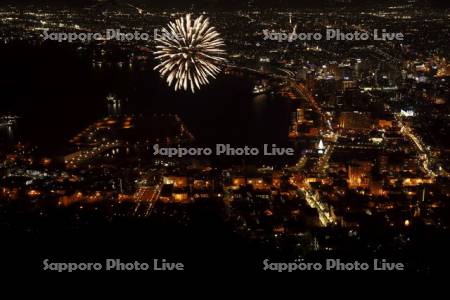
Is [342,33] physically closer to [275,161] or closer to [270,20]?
[270,20]

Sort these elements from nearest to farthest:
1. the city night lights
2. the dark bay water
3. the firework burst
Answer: the city night lights → the firework burst → the dark bay water

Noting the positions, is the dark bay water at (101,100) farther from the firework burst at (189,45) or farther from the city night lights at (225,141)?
the firework burst at (189,45)

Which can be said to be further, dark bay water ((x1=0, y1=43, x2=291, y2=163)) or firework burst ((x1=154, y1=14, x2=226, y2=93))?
dark bay water ((x1=0, y1=43, x2=291, y2=163))

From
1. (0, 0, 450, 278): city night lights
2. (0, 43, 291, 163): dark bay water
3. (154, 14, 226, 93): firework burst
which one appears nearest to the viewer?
(0, 0, 450, 278): city night lights

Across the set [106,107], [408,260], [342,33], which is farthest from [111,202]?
[342,33]

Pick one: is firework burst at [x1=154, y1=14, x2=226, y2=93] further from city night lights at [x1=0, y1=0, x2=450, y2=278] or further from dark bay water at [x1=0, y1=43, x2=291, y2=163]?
dark bay water at [x1=0, y1=43, x2=291, y2=163]

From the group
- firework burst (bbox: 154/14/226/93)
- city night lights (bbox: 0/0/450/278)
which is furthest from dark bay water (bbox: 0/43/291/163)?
firework burst (bbox: 154/14/226/93)

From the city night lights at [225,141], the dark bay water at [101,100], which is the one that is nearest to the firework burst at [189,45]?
the city night lights at [225,141]

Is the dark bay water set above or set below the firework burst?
below
